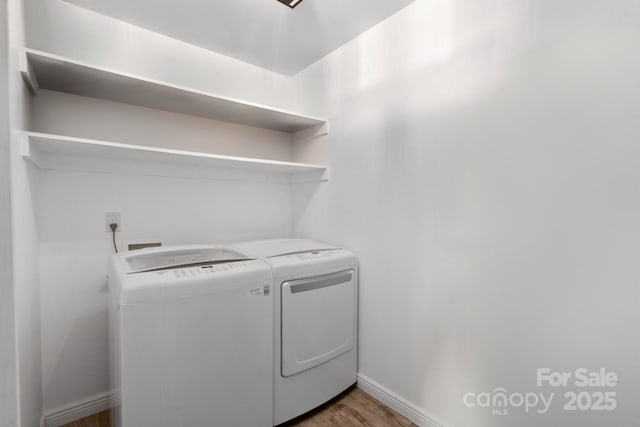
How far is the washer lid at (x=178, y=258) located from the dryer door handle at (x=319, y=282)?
304mm

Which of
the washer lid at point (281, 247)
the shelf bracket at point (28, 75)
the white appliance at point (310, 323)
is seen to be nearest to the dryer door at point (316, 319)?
the white appliance at point (310, 323)

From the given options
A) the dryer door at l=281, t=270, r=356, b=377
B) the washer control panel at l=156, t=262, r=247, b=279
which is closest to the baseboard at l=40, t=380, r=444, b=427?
the dryer door at l=281, t=270, r=356, b=377

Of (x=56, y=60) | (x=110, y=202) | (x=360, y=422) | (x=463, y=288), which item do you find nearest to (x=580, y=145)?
(x=463, y=288)

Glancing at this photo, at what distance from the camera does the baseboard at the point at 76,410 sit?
1.49 metres

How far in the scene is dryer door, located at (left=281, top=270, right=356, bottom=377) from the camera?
1.49 meters

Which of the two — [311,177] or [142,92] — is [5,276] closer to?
[142,92]

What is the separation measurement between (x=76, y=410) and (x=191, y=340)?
106 cm

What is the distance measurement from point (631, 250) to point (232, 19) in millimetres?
2142

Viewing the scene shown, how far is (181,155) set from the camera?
5.04ft

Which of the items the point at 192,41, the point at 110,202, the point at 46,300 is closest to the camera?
the point at 46,300

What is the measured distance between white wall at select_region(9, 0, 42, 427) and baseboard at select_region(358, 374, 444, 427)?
1.62 m

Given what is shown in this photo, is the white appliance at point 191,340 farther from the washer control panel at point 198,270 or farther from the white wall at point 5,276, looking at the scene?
the white wall at point 5,276

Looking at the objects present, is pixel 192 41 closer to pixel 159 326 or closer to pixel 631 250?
pixel 159 326

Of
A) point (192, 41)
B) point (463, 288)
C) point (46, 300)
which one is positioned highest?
point (192, 41)
